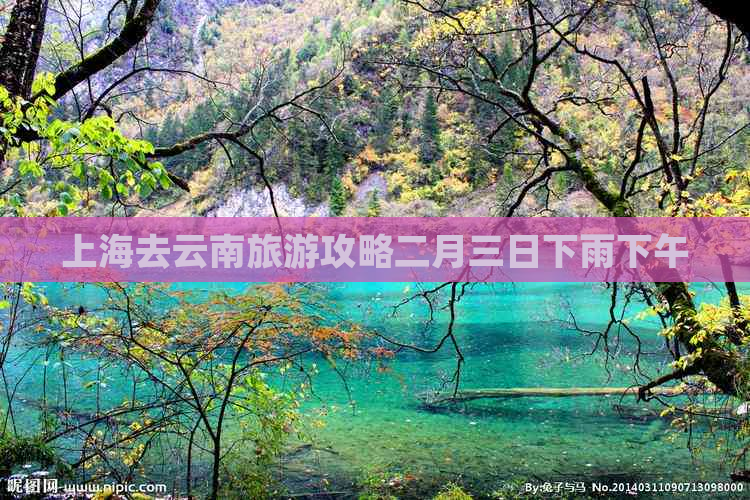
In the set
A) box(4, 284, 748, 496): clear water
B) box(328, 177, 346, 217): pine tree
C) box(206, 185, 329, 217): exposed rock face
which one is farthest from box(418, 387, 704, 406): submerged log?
box(206, 185, 329, 217): exposed rock face

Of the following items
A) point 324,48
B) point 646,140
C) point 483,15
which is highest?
point 324,48

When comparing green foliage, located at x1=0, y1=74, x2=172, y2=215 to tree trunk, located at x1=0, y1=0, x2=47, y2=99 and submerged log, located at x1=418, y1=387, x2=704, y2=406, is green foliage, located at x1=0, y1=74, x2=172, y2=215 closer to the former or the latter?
tree trunk, located at x1=0, y1=0, x2=47, y2=99

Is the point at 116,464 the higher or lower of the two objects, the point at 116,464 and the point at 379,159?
the lower

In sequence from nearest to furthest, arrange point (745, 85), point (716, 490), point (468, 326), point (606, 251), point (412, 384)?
point (606, 251) < point (716, 490) < point (412, 384) < point (468, 326) < point (745, 85)

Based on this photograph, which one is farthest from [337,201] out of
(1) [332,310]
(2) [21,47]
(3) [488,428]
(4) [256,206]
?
(2) [21,47]

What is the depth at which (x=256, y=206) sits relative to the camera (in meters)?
44.8

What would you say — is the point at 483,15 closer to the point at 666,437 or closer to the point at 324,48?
the point at 666,437

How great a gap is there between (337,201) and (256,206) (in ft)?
25.3

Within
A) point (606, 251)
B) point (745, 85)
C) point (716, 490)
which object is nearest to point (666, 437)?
point (716, 490)

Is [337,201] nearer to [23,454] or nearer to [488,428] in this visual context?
[488,428]

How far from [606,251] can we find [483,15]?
2.30 meters

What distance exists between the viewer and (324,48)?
149 feet

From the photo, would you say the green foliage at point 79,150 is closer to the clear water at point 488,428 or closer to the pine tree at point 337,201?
the clear water at point 488,428

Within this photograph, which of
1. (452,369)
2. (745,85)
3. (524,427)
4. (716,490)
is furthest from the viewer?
(745,85)
